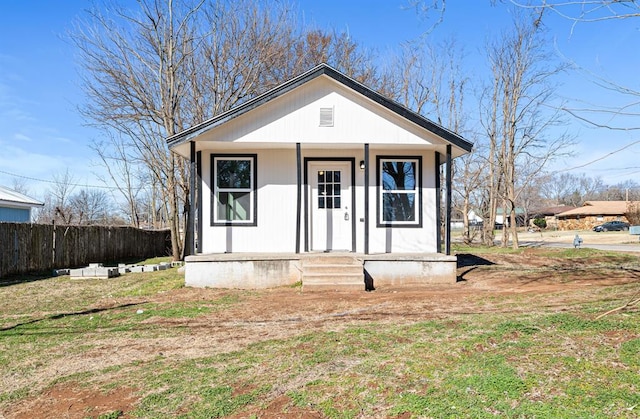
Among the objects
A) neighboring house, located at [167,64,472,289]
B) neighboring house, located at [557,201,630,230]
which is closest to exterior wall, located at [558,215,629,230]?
neighboring house, located at [557,201,630,230]

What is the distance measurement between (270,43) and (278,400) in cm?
1777

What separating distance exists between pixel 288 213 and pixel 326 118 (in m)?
2.46

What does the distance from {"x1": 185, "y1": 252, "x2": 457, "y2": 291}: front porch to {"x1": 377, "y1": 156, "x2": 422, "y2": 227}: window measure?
1.29 meters

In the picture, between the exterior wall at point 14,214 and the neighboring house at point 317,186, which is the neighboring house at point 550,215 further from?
the exterior wall at point 14,214

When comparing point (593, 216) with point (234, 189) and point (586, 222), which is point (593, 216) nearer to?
point (586, 222)

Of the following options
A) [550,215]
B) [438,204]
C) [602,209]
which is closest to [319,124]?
[438,204]

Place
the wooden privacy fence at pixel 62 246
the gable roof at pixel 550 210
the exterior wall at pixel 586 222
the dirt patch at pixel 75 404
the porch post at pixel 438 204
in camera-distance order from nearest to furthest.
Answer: the dirt patch at pixel 75 404
the porch post at pixel 438 204
the wooden privacy fence at pixel 62 246
the exterior wall at pixel 586 222
the gable roof at pixel 550 210

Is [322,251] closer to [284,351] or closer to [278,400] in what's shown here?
[284,351]

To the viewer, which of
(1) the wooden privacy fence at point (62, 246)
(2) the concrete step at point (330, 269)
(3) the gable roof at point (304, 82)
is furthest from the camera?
(1) the wooden privacy fence at point (62, 246)

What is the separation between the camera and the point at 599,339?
434cm

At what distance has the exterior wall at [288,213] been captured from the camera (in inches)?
417

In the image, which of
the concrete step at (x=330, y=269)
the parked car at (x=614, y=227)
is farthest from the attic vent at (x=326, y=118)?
the parked car at (x=614, y=227)

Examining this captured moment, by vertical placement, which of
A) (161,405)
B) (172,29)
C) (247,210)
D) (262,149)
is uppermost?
(172,29)

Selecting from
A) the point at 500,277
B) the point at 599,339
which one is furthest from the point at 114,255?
the point at 599,339
